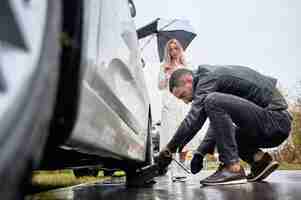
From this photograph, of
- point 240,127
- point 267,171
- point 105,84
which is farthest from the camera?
point 267,171

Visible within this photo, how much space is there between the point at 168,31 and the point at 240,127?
11.2 ft

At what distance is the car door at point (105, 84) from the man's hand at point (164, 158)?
1410 mm

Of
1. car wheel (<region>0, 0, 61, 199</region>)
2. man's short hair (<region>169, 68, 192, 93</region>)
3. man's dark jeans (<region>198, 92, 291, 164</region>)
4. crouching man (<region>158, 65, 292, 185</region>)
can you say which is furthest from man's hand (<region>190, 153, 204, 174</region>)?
car wheel (<region>0, 0, 61, 199</region>)

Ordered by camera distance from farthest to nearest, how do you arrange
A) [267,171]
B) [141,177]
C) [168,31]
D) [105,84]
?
1. [168,31]
2. [141,177]
3. [267,171]
4. [105,84]

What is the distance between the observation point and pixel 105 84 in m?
1.26

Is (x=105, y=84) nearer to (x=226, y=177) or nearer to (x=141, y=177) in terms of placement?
(x=226, y=177)

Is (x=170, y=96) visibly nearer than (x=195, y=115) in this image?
No

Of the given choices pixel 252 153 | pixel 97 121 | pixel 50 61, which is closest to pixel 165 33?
pixel 252 153

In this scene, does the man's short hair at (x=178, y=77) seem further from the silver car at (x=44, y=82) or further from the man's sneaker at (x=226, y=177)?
the silver car at (x=44, y=82)

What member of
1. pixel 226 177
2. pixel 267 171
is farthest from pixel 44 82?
pixel 267 171

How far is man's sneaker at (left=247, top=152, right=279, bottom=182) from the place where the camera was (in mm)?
3522

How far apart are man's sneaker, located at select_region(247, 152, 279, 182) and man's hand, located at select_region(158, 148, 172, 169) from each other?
80 cm

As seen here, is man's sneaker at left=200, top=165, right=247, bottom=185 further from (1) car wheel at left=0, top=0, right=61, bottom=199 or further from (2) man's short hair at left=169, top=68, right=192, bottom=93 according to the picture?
(1) car wheel at left=0, top=0, right=61, bottom=199

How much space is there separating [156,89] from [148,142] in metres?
2.33
